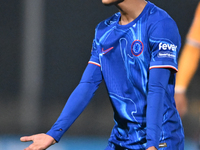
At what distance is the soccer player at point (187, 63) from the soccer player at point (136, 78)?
320 cm

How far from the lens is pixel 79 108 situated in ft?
7.07

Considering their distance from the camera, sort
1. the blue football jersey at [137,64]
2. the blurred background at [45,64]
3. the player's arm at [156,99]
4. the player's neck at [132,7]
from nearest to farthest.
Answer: the player's arm at [156,99], the blue football jersey at [137,64], the player's neck at [132,7], the blurred background at [45,64]

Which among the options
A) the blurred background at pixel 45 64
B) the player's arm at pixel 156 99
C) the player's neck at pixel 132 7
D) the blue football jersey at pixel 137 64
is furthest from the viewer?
the blurred background at pixel 45 64

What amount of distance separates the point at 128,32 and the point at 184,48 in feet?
11.5

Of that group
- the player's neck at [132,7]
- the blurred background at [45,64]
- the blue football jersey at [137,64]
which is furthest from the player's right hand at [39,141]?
the blurred background at [45,64]

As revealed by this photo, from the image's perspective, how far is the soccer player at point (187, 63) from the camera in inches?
208

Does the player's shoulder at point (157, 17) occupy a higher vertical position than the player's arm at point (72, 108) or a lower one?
higher

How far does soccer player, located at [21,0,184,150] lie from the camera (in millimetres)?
1847

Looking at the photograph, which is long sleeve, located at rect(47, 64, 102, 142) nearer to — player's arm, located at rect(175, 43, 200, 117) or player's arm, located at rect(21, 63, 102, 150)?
player's arm, located at rect(21, 63, 102, 150)

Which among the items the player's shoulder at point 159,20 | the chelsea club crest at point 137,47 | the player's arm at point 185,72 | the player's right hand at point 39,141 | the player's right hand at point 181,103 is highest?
the player's shoulder at point 159,20

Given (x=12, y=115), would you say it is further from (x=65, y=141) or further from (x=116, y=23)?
(x=116, y=23)

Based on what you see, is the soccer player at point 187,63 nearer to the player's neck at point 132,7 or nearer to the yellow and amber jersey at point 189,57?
the yellow and amber jersey at point 189,57

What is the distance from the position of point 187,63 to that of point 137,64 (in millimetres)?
3613

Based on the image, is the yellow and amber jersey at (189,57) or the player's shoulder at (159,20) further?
the yellow and amber jersey at (189,57)
